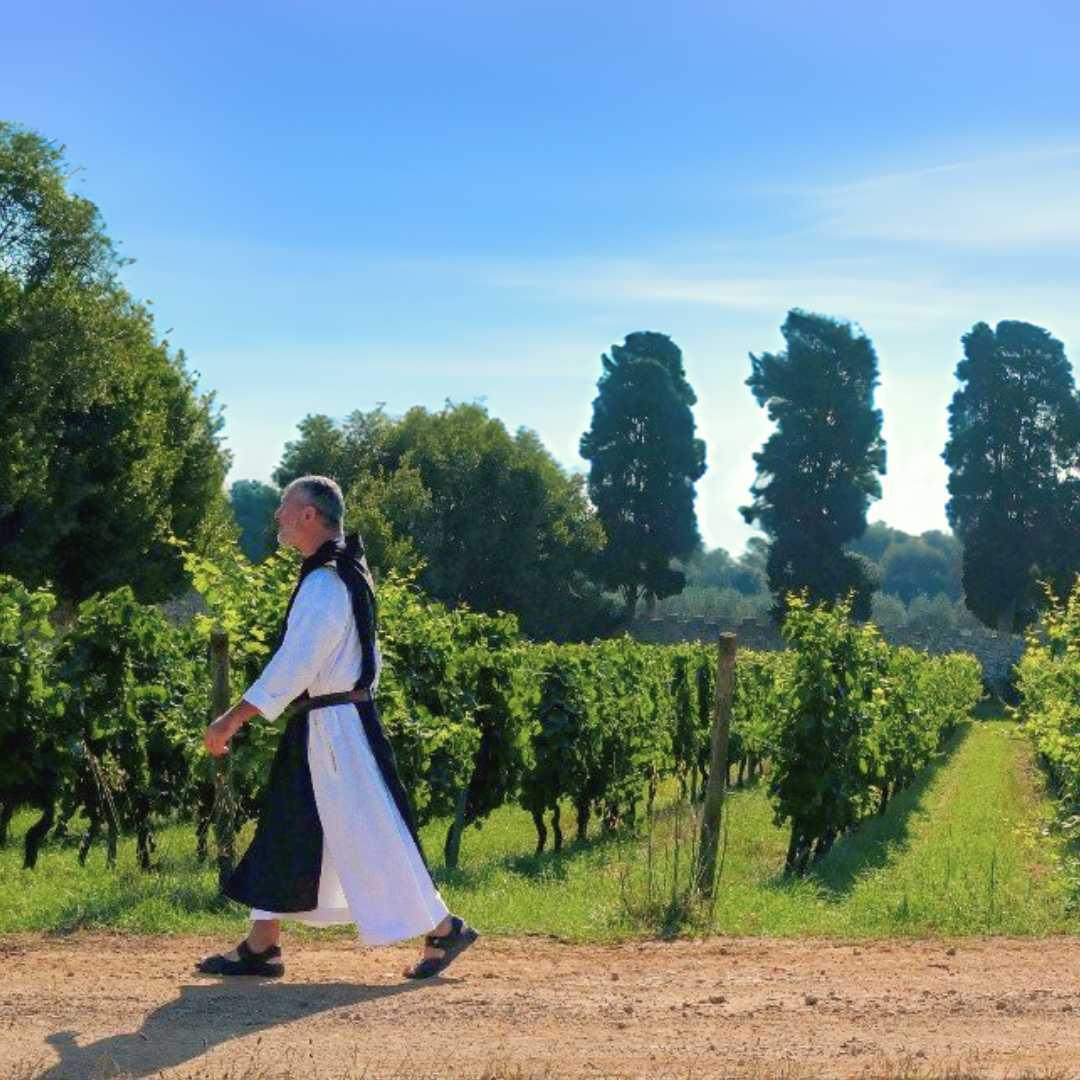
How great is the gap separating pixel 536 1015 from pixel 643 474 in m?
52.2

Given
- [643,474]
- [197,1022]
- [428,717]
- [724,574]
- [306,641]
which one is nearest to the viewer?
[197,1022]

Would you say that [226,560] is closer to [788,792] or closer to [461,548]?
[788,792]

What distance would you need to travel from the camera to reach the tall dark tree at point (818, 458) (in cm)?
5688

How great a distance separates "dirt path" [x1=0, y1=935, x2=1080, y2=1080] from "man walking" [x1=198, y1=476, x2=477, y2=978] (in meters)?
0.31

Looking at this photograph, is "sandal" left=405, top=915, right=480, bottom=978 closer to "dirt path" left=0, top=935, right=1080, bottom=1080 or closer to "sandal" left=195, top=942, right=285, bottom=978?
"dirt path" left=0, top=935, right=1080, bottom=1080

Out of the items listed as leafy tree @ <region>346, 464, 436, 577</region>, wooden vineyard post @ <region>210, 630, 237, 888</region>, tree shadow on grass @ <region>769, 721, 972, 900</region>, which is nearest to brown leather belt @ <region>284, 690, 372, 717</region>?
wooden vineyard post @ <region>210, 630, 237, 888</region>

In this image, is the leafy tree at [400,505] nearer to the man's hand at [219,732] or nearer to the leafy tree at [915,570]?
the man's hand at [219,732]

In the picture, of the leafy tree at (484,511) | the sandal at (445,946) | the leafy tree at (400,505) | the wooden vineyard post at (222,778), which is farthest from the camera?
the leafy tree at (484,511)

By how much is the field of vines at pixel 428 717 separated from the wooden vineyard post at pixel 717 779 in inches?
55.2

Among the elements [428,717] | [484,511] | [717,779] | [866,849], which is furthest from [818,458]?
[717,779]

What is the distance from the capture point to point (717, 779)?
8.46 m

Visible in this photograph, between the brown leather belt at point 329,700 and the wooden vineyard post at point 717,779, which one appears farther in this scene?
the wooden vineyard post at point 717,779

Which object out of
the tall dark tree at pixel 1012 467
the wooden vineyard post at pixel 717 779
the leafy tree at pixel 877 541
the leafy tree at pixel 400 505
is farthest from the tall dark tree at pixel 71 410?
the leafy tree at pixel 877 541

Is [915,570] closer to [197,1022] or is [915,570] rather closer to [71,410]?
[71,410]
